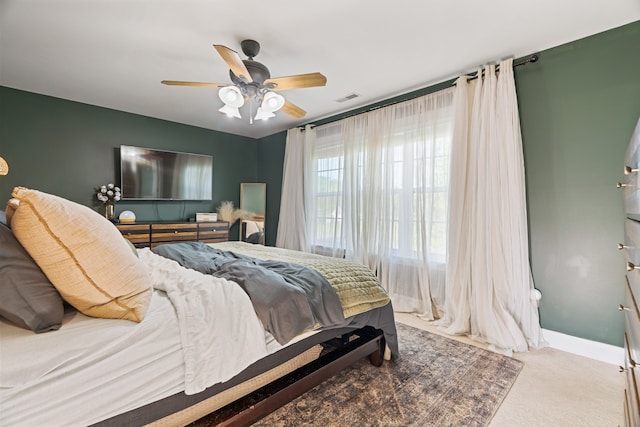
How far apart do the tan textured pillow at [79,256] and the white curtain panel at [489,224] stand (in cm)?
256

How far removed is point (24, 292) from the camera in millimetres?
893

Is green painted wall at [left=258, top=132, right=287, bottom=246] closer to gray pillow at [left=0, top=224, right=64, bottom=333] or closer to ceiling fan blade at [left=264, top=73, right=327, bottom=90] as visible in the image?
ceiling fan blade at [left=264, top=73, right=327, bottom=90]

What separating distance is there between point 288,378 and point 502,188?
2261 mm

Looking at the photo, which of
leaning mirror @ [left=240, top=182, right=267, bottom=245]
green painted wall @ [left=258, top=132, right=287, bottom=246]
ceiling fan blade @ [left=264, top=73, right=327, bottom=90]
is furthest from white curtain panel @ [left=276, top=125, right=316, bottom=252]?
ceiling fan blade @ [left=264, top=73, right=327, bottom=90]

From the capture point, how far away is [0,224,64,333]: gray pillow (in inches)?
34.3

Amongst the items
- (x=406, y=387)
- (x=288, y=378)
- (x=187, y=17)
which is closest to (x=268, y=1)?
(x=187, y=17)

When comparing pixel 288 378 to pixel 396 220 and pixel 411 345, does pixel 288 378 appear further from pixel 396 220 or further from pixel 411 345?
pixel 396 220

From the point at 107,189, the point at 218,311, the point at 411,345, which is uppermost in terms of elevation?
the point at 107,189

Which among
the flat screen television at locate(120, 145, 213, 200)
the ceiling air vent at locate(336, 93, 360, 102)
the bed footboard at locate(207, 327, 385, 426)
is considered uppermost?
the ceiling air vent at locate(336, 93, 360, 102)

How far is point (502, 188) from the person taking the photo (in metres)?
2.44

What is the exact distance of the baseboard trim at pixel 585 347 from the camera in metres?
2.08

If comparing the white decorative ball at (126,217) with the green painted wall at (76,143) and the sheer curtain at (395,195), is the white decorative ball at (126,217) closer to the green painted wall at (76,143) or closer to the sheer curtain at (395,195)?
the green painted wall at (76,143)

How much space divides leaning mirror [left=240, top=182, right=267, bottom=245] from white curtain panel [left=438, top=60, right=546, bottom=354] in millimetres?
3325

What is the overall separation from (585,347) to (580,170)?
139 cm
